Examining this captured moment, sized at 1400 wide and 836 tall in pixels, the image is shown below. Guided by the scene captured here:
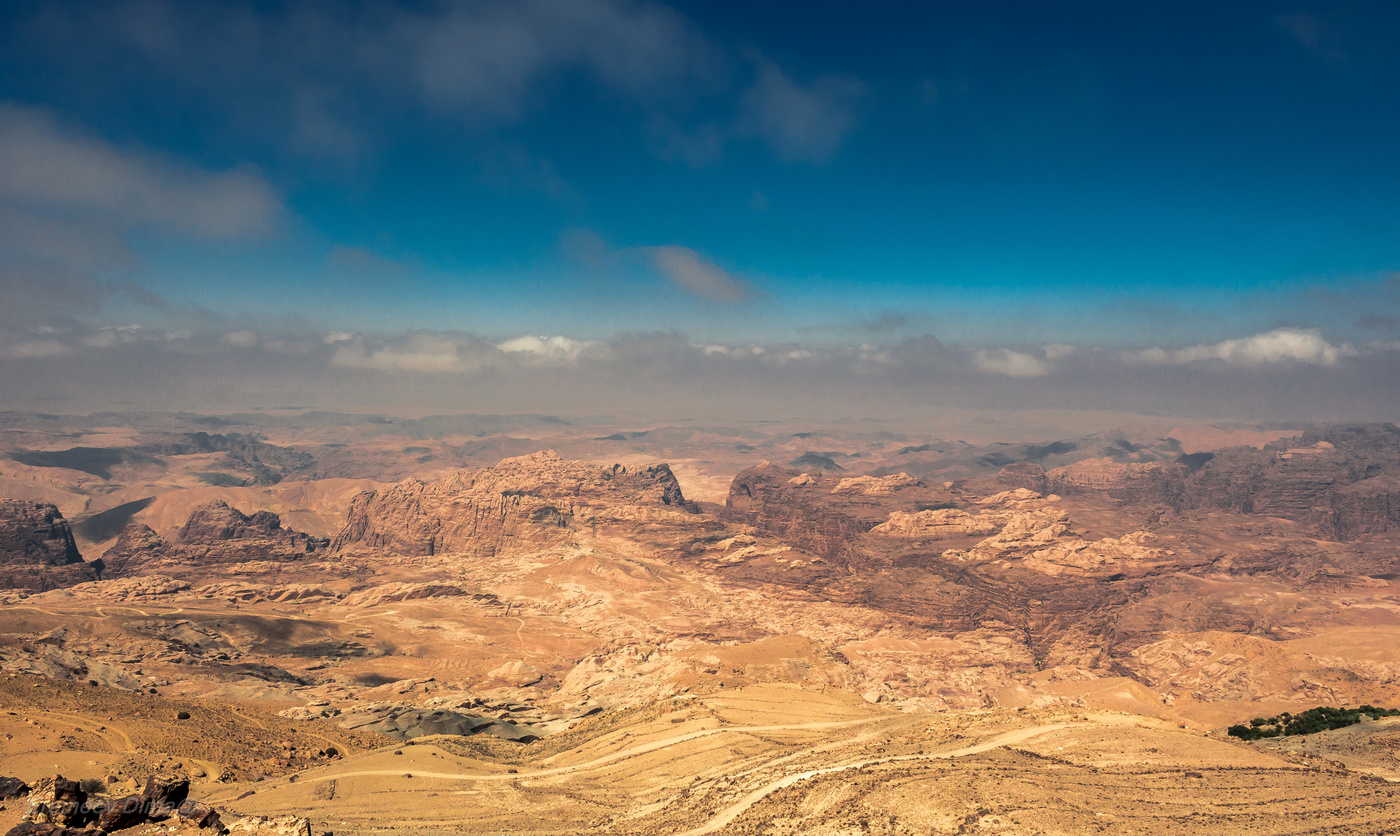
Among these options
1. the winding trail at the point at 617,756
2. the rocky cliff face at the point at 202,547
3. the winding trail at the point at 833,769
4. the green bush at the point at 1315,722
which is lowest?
the rocky cliff face at the point at 202,547

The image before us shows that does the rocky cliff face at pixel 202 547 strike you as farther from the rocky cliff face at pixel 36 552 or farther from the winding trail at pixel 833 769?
the winding trail at pixel 833 769

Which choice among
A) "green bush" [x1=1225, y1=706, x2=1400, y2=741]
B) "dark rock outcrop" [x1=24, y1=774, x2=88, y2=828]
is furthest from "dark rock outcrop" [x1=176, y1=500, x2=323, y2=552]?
"green bush" [x1=1225, y1=706, x2=1400, y2=741]

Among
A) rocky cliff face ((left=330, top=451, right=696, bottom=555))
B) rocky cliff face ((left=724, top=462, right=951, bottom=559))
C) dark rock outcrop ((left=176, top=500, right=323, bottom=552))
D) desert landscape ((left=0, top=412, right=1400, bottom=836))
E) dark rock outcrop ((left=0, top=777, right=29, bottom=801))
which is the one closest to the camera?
dark rock outcrop ((left=0, top=777, right=29, bottom=801))

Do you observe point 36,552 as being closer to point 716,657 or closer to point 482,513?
point 482,513

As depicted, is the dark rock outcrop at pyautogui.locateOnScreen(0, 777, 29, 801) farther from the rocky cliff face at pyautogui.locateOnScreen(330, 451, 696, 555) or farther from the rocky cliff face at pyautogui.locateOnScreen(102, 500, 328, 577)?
the rocky cliff face at pyautogui.locateOnScreen(330, 451, 696, 555)

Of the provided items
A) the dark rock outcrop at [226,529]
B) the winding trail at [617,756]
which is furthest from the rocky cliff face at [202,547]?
the winding trail at [617,756]

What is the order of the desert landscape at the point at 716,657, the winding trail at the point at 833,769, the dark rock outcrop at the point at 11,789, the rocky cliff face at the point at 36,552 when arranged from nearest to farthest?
the dark rock outcrop at the point at 11,789, the winding trail at the point at 833,769, the desert landscape at the point at 716,657, the rocky cliff face at the point at 36,552
